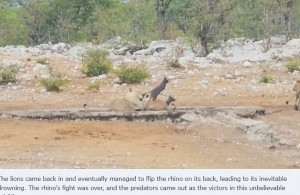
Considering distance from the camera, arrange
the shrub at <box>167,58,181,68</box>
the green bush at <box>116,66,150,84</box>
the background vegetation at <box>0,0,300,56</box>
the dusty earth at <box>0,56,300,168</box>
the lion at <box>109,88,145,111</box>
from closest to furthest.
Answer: the dusty earth at <box>0,56,300,168</box>
the lion at <box>109,88,145,111</box>
the green bush at <box>116,66,150,84</box>
the shrub at <box>167,58,181,68</box>
the background vegetation at <box>0,0,300,56</box>

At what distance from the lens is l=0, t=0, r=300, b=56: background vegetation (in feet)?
68.6

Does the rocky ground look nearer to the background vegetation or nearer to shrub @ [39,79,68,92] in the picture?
shrub @ [39,79,68,92]

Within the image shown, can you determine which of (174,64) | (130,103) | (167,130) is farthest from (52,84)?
(167,130)

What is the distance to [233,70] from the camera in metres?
13.0

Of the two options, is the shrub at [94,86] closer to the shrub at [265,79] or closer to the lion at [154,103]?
the lion at [154,103]

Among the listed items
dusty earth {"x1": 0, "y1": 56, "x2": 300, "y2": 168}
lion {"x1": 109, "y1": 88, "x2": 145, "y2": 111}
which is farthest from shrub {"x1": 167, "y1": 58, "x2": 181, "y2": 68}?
lion {"x1": 109, "y1": 88, "x2": 145, "y2": 111}

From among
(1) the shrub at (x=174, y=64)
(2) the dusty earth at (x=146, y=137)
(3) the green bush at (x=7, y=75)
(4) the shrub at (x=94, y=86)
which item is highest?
(3) the green bush at (x=7, y=75)

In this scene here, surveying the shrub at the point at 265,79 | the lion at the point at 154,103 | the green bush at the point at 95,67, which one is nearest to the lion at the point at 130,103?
the lion at the point at 154,103

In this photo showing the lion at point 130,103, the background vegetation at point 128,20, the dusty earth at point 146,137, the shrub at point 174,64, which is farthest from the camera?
→ the background vegetation at point 128,20

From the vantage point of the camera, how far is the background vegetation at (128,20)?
20906 millimetres

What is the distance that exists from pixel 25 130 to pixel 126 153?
165 centimetres

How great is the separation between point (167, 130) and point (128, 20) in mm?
16379

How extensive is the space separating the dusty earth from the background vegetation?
25.8ft
